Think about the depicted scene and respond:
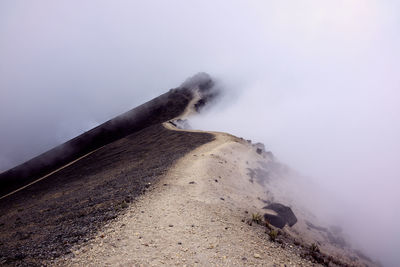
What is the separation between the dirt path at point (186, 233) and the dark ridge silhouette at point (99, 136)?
2090 inches

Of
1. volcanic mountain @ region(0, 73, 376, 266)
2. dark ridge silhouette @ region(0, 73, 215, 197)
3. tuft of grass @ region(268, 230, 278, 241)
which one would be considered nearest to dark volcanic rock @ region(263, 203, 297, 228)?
volcanic mountain @ region(0, 73, 376, 266)

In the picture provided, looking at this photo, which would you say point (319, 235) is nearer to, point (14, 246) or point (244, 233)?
point (244, 233)

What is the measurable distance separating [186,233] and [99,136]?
65.6 m

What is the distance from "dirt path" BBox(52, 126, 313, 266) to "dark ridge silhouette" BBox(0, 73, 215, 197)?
174ft

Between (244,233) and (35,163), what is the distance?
7166 cm

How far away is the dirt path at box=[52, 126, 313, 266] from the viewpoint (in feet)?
32.0

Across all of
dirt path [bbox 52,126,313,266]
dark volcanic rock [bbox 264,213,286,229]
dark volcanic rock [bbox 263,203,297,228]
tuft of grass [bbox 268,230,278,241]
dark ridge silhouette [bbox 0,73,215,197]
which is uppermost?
dark ridge silhouette [bbox 0,73,215,197]

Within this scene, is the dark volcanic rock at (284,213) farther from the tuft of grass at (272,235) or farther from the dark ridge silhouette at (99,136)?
the dark ridge silhouette at (99,136)

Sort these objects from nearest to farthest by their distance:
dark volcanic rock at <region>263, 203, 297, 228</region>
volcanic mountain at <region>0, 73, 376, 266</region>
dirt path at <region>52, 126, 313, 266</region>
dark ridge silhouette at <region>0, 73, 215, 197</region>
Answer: dirt path at <region>52, 126, 313, 266</region> < volcanic mountain at <region>0, 73, 376, 266</region> < dark volcanic rock at <region>263, 203, 297, 228</region> < dark ridge silhouette at <region>0, 73, 215, 197</region>

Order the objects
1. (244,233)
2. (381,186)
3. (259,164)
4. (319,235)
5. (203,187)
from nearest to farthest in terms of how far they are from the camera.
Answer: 1. (244,233)
2. (203,187)
3. (319,235)
4. (259,164)
5. (381,186)

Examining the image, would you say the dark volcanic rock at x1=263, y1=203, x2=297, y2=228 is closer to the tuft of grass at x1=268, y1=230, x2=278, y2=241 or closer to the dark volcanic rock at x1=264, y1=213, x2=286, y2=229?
the dark volcanic rock at x1=264, y1=213, x2=286, y2=229

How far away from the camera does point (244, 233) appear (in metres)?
12.1

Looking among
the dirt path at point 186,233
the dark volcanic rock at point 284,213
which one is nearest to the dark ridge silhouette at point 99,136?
the dirt path at point 186,233

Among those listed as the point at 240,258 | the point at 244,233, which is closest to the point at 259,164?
the point at 244,233
